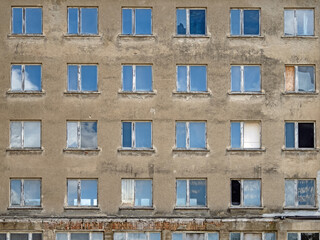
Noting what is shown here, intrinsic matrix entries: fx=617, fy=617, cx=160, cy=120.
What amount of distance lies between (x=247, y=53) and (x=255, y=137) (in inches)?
162

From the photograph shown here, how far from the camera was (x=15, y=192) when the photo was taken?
96.1 feet

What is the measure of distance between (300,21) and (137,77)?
853 centimetres

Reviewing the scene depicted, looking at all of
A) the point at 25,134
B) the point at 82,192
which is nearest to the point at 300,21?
the point at 82,192

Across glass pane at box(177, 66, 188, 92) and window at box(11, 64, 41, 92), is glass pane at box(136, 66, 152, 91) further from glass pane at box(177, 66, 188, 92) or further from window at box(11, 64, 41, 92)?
window at box(11, 64, 41, 92)

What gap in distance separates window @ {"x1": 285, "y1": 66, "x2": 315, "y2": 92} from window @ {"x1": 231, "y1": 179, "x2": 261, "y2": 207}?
16.2 ft

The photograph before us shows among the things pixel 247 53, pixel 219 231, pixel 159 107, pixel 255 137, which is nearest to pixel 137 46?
pixel 159 107

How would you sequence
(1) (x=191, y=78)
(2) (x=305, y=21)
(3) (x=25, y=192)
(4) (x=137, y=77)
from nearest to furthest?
(3) (x=25, y=192) < (4) (x=137, y=77) < (1) (x=191, y=78) < (2) (x=305, y=21)

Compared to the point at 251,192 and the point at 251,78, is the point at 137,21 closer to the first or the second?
the point at 251,78

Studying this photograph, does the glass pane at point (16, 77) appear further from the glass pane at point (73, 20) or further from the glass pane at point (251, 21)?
the glass pane at point (251, 21)

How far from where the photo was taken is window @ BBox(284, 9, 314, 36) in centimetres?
3042

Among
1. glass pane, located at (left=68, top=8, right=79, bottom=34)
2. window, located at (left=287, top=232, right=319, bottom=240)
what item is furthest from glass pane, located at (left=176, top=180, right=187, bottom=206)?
glass pane, located at (left=68, top=8, right=79, bottom=34)

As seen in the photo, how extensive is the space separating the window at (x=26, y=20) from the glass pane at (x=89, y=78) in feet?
9.58

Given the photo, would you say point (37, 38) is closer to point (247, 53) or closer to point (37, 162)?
point (37, 162)

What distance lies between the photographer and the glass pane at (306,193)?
2964cm
